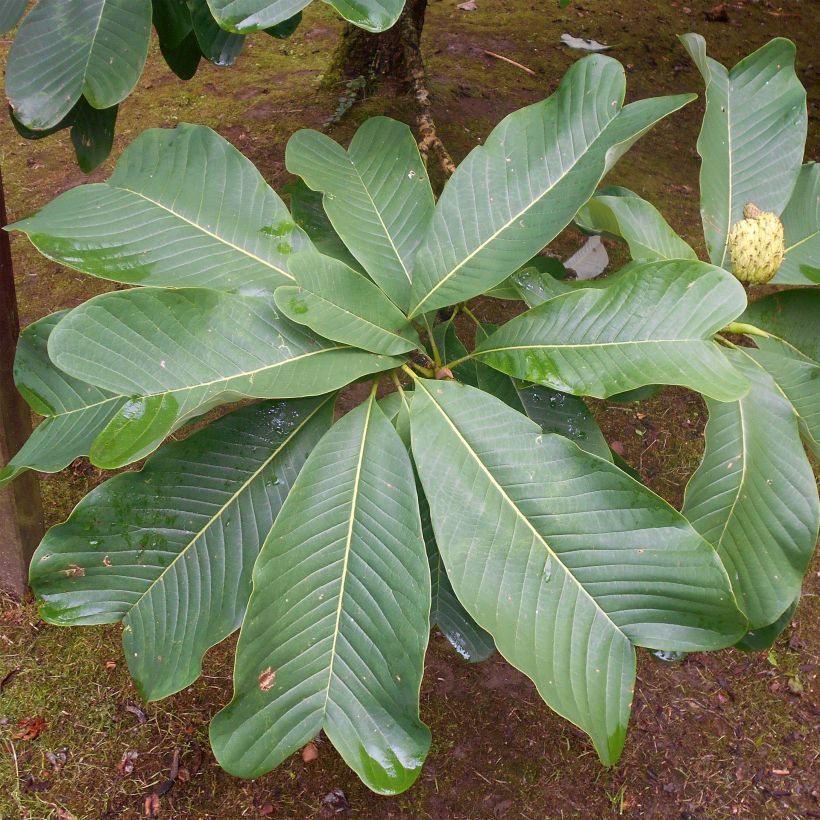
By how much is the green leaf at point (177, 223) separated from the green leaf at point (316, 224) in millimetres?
178

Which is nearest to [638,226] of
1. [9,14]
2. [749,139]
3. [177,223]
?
[749,139]

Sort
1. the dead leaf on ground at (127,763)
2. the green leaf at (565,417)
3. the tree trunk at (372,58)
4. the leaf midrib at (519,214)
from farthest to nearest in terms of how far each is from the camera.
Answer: the tree trunk at (372,58)
the dead leaf on ground at (127,763)
the green leaf at (565,417)
the leaf midrib at (519,214)

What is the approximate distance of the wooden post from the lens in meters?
1.43

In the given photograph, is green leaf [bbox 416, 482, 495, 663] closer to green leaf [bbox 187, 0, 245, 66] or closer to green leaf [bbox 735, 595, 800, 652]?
green leaf [bbox 735, 595, 800, 652]

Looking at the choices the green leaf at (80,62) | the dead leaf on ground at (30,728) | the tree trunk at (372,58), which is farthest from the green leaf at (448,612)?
the tree trunk at (372,58)

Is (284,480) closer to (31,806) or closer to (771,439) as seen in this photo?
(771,439)

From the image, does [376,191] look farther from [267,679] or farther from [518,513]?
[267,679]

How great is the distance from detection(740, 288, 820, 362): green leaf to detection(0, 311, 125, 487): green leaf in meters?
0.97

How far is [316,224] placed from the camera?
1.28m

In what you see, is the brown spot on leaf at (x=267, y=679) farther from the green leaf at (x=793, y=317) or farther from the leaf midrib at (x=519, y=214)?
the green leaf at (x=793, y=317)

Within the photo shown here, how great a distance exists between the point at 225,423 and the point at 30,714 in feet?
3.42

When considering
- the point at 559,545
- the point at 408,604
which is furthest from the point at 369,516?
the point at 559,545

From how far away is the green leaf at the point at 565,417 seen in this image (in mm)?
1114

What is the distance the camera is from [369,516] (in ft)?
3.04
